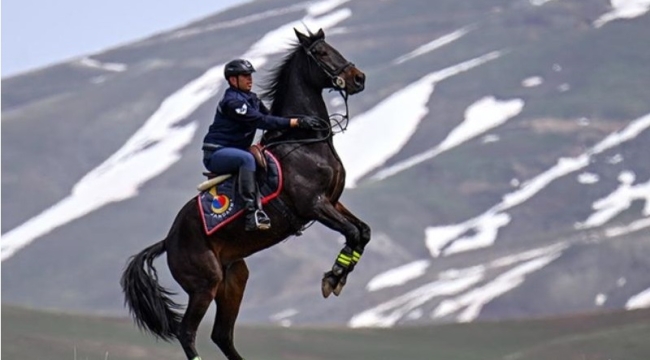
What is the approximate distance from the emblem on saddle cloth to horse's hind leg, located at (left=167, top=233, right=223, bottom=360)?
1.00 ft

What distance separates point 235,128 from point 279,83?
65 cm

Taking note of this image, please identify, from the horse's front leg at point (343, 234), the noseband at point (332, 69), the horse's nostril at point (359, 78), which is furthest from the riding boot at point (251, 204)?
the horse's nostril at point (359, 78)

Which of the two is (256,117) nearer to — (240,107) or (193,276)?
(240,107)

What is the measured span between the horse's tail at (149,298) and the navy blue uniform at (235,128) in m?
1.37

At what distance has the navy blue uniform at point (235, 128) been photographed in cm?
1769

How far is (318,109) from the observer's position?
59.2 feet

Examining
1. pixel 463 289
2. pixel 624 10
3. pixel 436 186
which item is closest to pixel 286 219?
pixel 463 289

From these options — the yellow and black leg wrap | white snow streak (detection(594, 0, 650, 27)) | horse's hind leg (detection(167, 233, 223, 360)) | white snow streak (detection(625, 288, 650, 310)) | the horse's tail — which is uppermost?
the yellow and black leg wrap

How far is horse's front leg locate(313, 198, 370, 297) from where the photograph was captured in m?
17.3

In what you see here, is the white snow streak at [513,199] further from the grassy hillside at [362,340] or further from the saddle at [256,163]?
the saddle at [256,163]

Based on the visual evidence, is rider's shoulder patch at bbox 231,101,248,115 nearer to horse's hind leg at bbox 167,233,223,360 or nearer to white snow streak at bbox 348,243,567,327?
horse's hind leg at bbox 167,233,223,360

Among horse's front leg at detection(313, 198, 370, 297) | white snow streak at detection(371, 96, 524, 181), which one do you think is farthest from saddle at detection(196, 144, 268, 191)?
white snow streak at detection(371, 96, 524, 181)

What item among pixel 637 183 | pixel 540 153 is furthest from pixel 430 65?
pixel 637 183

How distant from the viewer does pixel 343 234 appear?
17.4 metres
